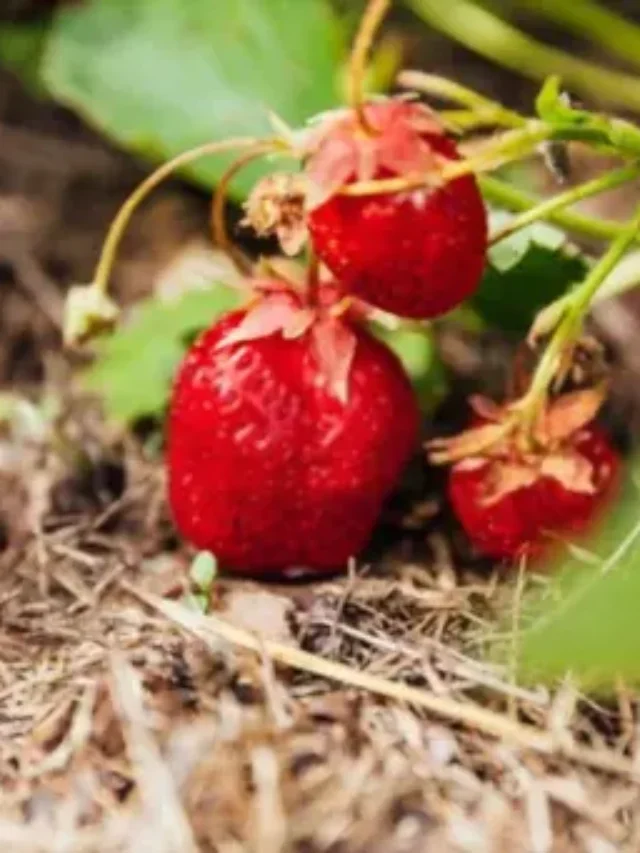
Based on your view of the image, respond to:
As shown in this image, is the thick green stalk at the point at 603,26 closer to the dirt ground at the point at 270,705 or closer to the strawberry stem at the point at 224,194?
the dirt ground at the point at 270,705

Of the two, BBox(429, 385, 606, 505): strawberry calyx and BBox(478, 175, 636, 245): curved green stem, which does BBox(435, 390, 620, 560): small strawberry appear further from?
BBox(478, 175, 636, 245): curved green stem

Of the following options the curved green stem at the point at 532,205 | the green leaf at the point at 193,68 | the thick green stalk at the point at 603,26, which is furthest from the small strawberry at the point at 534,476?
the thick green stalk at the point at 603,26

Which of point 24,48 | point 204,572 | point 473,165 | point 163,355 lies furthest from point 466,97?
point 24,48

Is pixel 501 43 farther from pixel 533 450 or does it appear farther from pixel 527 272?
pixel 533 450

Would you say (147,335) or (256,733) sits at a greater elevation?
(256,733)

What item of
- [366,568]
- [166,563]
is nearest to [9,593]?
[166,563]

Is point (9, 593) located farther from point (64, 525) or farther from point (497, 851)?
point (497, 851)
